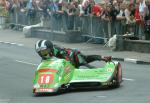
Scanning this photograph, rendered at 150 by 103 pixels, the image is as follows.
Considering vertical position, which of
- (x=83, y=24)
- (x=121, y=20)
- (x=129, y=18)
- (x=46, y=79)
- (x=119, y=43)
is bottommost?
(x=119, y=43)

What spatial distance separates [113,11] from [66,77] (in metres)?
11.3

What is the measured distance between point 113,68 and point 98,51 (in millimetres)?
10383

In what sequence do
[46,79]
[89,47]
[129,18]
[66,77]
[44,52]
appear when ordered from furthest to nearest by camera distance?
1. [89,47]
2. [129,18]
3. [44,52]
4. [66,77]
5. [46,79]

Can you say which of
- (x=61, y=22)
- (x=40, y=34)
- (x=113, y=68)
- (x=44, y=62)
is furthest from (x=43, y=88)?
(x=40, y=34)

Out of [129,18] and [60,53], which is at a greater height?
[129,18]

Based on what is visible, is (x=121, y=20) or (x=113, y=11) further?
(x=113, y=11)

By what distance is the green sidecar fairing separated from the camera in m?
14.5

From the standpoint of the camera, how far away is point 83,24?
29.2 m

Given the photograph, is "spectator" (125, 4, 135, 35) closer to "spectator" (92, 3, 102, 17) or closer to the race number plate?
"spectator" (92, 3, 102, 17)

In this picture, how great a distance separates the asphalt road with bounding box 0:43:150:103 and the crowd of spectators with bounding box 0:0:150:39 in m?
2.73

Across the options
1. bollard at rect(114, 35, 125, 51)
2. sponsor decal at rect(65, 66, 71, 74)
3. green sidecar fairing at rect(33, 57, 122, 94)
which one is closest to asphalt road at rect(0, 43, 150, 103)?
green sidecar fairing at rect(33, 57, 122, 94)

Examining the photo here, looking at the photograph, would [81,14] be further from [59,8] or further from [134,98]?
[134,98]

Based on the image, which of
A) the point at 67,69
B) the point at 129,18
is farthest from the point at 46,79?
the point at 129,18

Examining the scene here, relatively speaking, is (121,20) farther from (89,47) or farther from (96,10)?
(89,47)
